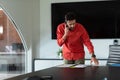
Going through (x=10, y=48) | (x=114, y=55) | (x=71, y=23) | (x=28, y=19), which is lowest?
(x=114, y=55)

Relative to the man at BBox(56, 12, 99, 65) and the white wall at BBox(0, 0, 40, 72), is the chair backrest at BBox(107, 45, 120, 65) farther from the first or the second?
the white wall at BBox(0, 0, 40, 72)

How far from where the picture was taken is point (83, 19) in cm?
574

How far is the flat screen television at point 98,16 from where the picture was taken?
5602mm

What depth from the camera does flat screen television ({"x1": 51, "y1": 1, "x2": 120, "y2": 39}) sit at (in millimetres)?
5602

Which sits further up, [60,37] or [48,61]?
[60,37]

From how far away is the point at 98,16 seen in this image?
5.69 metres

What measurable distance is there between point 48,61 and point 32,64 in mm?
384

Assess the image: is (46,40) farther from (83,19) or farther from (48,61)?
(83,19)

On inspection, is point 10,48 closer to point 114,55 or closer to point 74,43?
point 114,55

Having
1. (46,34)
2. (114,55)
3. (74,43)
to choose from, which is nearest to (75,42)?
(74,43)

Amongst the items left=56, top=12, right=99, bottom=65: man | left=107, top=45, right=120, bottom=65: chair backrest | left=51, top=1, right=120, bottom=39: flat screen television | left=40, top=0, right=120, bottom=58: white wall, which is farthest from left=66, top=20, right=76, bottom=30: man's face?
left=40, top=0, right=120, bottom=58: white wall

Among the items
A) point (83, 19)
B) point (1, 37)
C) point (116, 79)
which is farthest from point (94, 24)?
point (116, 79)

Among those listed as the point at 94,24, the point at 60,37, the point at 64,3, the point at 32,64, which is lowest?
the point at 32,64

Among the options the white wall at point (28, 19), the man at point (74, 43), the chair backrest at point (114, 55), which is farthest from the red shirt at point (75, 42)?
the white wall at point (28, 19)
